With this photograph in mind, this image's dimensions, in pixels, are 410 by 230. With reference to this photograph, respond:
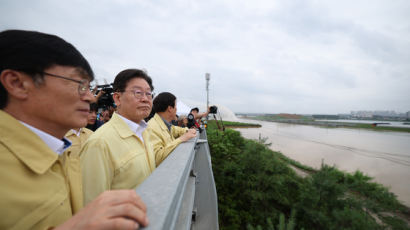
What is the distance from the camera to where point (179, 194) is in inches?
33.4

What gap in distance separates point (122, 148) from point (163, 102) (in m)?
1.66

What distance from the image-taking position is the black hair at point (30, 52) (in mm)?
764

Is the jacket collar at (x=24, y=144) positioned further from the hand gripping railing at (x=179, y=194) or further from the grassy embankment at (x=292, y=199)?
the grassy embankment at (x=292, y=199)

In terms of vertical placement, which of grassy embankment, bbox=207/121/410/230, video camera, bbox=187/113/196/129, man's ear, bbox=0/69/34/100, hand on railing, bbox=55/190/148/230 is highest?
man's ear, bbox=0/69/34/100

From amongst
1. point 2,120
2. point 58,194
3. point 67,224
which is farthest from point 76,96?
point 67,224

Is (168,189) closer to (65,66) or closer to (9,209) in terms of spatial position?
(9,209)

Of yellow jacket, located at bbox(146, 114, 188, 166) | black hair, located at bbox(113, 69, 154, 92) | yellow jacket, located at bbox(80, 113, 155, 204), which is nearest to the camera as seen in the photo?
yellow jacket, located at bbox(80, 113, 155, 204)

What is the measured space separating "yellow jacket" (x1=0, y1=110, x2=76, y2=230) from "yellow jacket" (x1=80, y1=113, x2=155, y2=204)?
1.26 ft

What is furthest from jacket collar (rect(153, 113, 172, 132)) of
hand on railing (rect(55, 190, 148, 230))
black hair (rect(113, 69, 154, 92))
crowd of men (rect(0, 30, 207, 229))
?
hand on railing (rect(55, 190, 148, 230))

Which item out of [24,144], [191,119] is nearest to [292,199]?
[191,119]

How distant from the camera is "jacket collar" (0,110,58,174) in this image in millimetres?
667

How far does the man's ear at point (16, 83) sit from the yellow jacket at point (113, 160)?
61cm

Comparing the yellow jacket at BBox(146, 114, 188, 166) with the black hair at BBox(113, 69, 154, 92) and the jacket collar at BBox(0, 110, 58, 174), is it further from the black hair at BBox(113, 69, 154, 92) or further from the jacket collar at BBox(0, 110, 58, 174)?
the jacket collar at BBox(0, 110, 58, 174)

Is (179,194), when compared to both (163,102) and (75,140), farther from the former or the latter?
(75,140)
